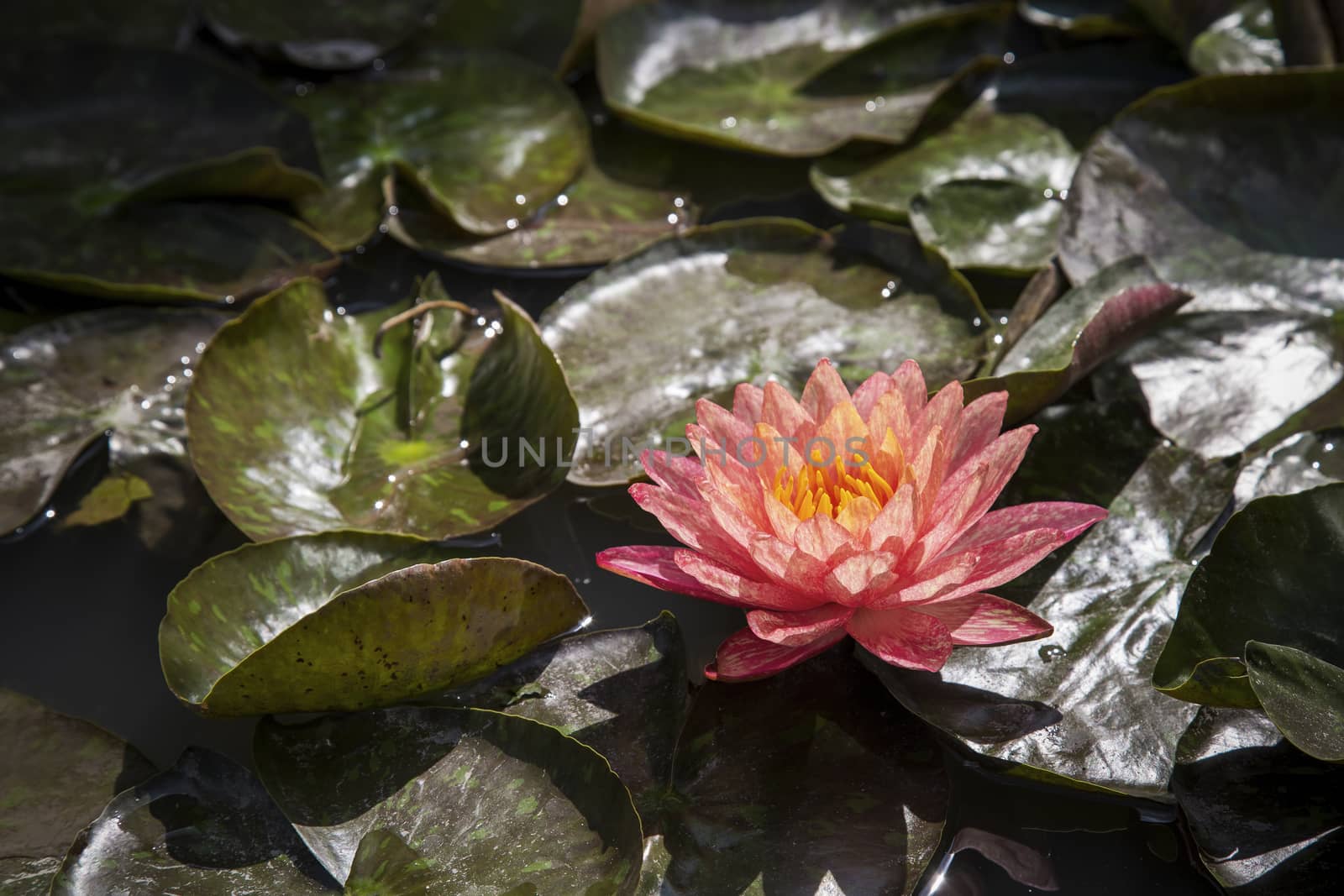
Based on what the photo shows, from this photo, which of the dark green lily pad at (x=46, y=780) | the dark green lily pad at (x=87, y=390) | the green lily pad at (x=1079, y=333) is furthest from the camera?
the dark green lily pad at (x=87, y=390)

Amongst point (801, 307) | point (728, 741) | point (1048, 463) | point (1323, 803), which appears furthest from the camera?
point (801, 307)

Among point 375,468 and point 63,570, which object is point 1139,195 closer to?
point 375,468

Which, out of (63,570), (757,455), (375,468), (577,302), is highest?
(757,455)

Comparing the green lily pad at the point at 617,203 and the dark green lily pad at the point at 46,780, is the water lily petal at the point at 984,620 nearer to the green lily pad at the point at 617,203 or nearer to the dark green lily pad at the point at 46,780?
the green lily pad at the point at 617,203

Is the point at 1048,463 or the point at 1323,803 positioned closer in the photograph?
the point at 1323,803

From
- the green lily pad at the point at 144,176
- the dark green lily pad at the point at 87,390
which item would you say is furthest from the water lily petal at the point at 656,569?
the green lily pad at the point at 144,176

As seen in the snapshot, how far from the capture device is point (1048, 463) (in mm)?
1580

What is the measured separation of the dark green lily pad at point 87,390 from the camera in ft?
5.70

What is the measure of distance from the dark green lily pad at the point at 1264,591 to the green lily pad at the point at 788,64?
1.15m

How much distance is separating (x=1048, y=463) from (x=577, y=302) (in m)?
0.87

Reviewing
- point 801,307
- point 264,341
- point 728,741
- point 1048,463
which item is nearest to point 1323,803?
point 1048,463

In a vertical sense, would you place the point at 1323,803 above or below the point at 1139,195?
below

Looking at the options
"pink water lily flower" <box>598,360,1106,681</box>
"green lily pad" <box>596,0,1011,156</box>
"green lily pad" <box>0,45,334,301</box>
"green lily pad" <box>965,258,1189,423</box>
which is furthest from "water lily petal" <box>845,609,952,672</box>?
"green lily pad" <box>0,45,334,301</box>

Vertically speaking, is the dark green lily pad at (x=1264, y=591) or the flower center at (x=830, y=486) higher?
the flower center at (x=830, y=486)
